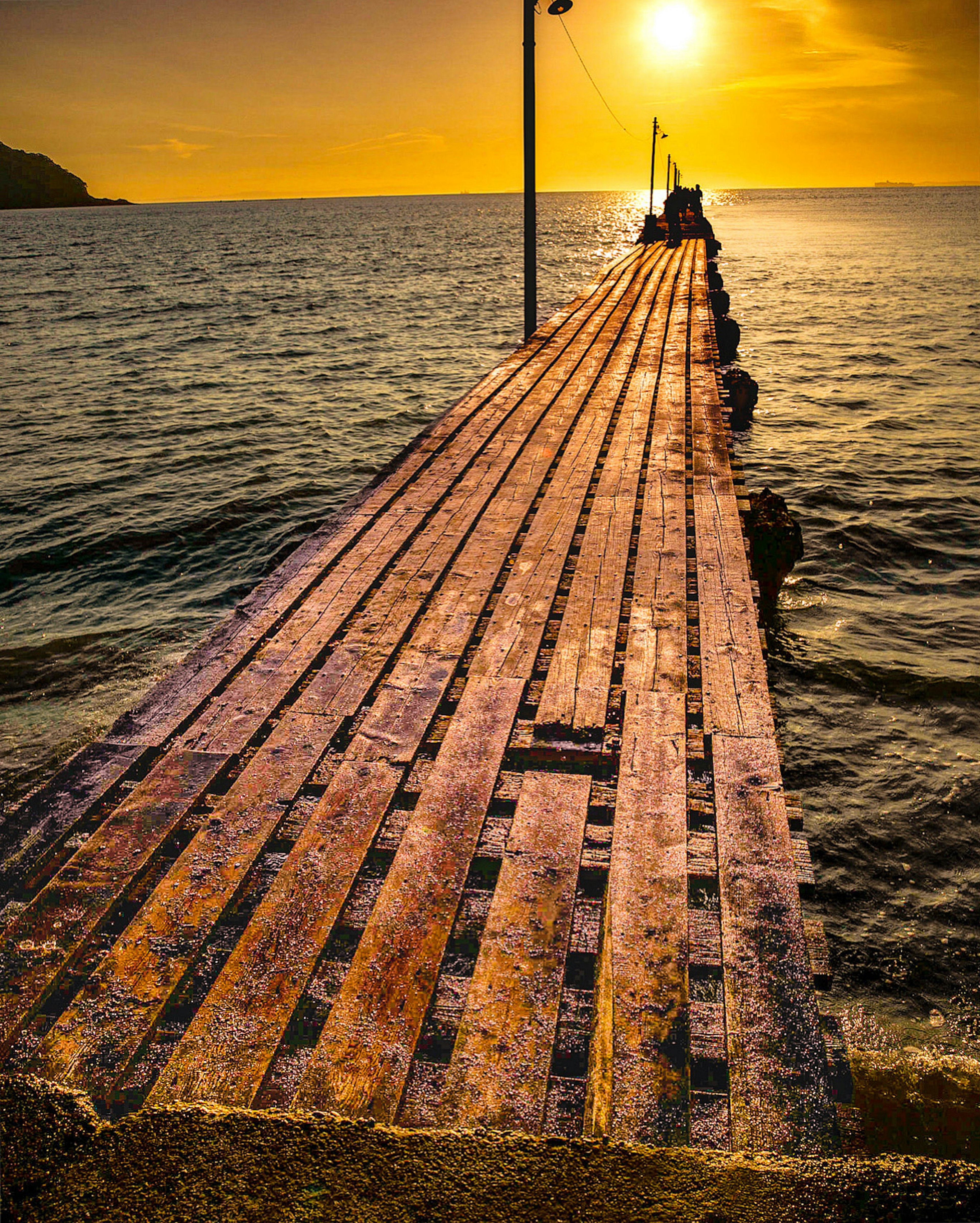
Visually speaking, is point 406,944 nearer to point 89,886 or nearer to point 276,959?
point 276,959

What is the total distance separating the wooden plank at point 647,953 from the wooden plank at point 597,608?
293 millimetres

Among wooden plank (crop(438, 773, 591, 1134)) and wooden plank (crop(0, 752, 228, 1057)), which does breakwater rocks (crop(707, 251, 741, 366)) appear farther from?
wooden plank (crop(0, 752, 228, 1057))

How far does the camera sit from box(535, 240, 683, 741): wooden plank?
355 cm

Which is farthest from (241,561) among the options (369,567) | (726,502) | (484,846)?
(484,846)

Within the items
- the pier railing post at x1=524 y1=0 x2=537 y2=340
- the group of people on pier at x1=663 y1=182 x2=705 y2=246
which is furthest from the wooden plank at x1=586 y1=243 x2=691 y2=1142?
the group of people on pier at x1=663 y1=182 x2=705 y2=246

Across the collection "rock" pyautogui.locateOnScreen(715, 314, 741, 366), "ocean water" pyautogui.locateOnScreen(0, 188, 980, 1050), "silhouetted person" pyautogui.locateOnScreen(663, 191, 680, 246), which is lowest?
"ocean water" pyautogui.locateOnScreen(0, 188, 980, 1050)

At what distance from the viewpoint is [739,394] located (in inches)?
501

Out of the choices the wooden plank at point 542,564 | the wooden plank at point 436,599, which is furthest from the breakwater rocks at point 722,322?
the wooden plank at point 436,599

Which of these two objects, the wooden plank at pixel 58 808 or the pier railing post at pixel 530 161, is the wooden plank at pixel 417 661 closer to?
the wooden plank at pixel 58 808

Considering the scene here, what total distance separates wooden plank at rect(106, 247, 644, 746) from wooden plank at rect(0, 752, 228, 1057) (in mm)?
374

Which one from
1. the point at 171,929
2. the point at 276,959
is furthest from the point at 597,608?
the point at 171,929

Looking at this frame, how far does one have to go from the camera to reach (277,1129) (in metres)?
2.04

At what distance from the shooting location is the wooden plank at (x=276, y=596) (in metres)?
3.68

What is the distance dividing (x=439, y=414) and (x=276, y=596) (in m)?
12.1
